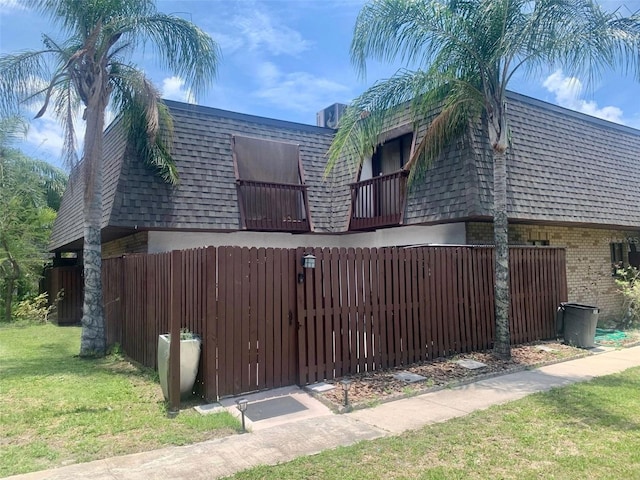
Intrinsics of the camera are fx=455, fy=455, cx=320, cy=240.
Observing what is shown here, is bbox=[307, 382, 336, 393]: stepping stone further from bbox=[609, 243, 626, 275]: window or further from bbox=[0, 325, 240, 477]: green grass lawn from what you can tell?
bbox=[609, 243, 626, 275]: window

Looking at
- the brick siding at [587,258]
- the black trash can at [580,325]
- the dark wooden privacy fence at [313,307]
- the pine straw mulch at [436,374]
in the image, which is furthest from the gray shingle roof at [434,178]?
A: the pine straw mulch at [436,374]

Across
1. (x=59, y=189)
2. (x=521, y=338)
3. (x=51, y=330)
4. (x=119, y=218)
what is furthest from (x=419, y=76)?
(x=59, y=189)

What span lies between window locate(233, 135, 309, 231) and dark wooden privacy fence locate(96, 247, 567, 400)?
3.69 m

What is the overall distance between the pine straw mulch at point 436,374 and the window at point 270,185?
582 centimetres

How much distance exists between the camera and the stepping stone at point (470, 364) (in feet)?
24.7

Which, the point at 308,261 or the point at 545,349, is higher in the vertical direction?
the point at 308,261

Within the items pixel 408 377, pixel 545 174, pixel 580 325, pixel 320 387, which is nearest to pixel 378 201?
pixel 545 174

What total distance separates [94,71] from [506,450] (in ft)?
31.3

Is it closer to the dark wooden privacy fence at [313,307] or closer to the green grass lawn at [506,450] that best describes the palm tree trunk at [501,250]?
the dark wooden privacy fence at [313,307]

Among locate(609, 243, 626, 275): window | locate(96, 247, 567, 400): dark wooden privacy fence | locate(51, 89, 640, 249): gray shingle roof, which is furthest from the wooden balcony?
locate(609, 243, 626, 275): window

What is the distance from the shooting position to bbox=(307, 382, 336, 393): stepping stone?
20.6 ft

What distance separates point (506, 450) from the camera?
428 centimetres

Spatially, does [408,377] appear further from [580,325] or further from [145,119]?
[145,119]

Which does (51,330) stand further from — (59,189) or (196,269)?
(59,189)
